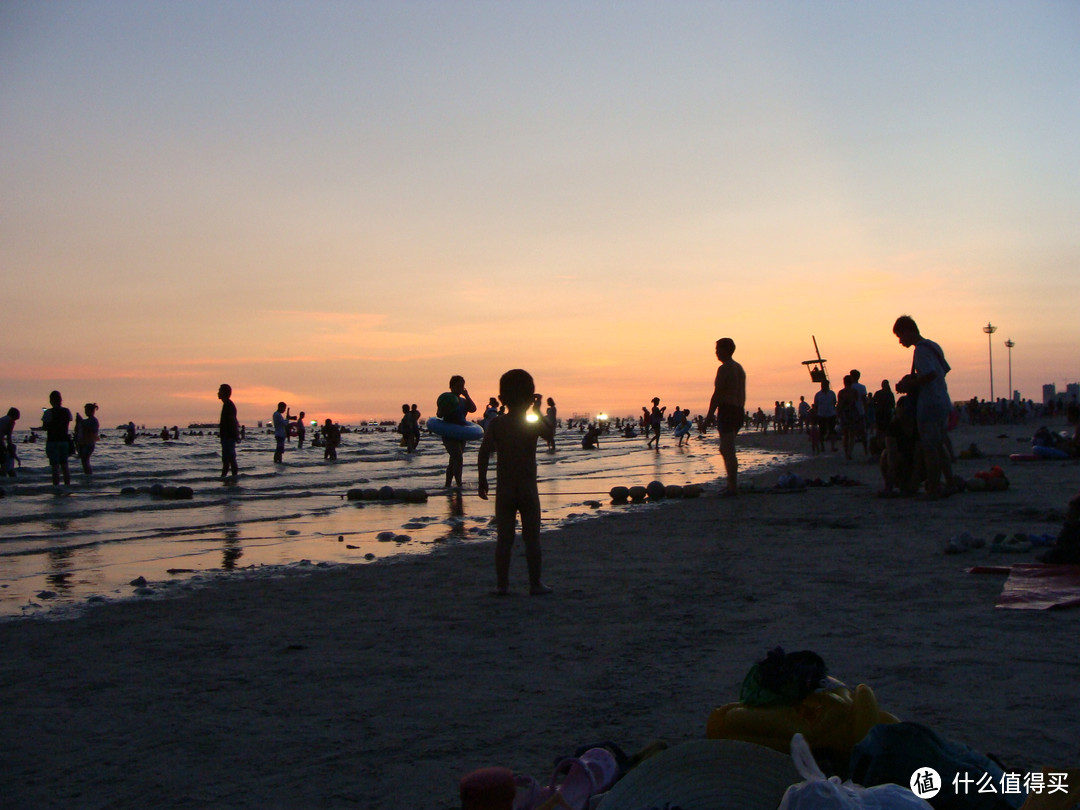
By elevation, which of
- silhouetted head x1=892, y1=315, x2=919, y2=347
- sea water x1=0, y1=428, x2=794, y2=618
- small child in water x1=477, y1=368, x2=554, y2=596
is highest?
silhouetted head x1=892, y1=315, x2=919, y2=347

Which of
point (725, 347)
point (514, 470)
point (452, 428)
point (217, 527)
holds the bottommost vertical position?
point (217, 527)

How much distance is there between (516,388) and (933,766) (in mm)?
4370

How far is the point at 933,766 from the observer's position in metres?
2.41

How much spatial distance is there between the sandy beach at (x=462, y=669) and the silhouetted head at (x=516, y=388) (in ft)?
4.66

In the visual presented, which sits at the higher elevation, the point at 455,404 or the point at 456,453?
the point at 455,404

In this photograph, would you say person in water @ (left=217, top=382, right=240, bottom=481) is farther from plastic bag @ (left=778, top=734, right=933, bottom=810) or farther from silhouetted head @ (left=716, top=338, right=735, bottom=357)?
plastic bag @ (left=778, top=734, right=933, bottom=810)

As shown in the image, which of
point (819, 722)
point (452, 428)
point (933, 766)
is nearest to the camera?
point (933, 766)

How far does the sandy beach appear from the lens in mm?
3162

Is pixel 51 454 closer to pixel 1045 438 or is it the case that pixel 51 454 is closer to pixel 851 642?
pixel 851 642

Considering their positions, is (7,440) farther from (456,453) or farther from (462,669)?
(462,669)

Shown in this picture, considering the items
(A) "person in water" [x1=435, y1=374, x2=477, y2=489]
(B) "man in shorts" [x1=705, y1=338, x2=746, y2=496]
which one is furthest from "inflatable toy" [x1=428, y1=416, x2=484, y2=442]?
(B) "man in shorts" [x1=705, y1=338, x2=746, y2=496]

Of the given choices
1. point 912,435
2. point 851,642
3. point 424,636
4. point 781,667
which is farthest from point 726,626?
point 912,435

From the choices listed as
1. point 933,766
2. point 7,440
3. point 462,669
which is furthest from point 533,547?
point 7,440

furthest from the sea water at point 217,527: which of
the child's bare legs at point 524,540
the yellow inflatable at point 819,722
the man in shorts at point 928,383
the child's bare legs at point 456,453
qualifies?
the yellow inflatable at point 819,722
